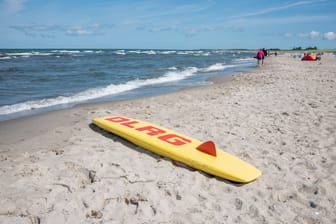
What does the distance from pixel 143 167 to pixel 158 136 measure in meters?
0.87

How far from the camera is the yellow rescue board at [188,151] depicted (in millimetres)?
3654

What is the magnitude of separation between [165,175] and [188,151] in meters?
0.62

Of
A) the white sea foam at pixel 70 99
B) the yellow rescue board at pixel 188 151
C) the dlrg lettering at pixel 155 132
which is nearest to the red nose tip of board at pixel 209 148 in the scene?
the yellow rescue board at pixel 188 151

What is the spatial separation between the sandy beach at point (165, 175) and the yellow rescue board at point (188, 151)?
0.35ft

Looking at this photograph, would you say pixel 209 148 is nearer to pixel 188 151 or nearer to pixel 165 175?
pixel 188 151

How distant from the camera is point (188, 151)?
4062 millimetres

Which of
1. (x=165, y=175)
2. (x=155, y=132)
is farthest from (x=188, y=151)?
(x=155, y=132)

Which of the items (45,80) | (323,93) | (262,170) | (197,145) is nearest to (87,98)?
(45,80)

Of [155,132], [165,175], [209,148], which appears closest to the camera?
[165,175]

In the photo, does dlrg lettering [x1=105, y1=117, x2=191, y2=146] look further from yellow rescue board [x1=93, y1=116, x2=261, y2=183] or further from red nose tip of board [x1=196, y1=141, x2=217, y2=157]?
red nose tip of board [x1=196, y1=141, x2=217, y2=157]

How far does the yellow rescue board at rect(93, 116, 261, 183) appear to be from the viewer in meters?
3.65

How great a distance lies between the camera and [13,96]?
29.6 ft

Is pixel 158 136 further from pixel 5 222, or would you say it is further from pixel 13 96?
pixel 13 96

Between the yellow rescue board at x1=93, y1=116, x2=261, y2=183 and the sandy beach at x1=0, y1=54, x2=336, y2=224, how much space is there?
11 cm
